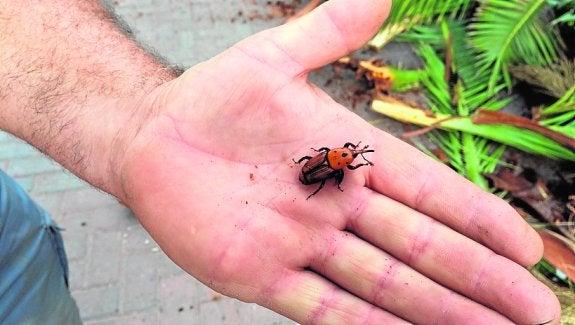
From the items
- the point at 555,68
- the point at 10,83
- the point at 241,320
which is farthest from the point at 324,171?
the point at 555,68

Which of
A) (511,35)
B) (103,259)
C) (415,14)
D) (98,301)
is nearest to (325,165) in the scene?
(98,301)

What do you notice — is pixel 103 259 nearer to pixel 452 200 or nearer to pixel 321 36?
pixel 321 36

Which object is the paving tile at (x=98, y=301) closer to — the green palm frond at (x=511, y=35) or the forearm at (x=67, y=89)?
the forearm at (x=67, y=89)

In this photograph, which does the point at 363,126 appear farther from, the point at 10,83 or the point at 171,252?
the point at 10,83

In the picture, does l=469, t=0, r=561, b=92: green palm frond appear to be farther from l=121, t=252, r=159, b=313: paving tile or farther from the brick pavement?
l=121, t=252, r=159, b=313: paving tile

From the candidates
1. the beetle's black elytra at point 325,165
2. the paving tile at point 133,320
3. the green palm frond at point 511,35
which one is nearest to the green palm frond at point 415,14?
the green palm frond at point 511,35
